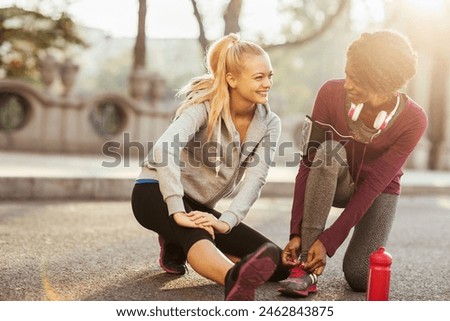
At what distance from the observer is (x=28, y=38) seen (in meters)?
18.1

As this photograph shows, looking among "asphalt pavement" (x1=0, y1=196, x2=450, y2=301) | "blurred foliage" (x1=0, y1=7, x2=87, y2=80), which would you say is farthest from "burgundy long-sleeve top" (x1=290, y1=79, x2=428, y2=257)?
"blurred foliage" (x1=0, y1=7, x2=87, y2=80)

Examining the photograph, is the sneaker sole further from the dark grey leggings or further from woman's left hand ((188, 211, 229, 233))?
woman's left hand ((188, 211, 229, 233))

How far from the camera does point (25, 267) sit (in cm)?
373

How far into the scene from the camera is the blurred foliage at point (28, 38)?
1781cm

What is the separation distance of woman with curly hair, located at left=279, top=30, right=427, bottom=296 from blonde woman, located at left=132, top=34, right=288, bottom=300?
0.74 feet

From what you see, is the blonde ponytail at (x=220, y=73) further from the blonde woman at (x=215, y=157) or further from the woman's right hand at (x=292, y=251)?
the woman's right hand at (x=292, y=251)

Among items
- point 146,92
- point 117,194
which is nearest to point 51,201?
point 117,194

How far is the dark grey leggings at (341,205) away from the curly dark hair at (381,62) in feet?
1.19

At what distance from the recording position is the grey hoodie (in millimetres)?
3475

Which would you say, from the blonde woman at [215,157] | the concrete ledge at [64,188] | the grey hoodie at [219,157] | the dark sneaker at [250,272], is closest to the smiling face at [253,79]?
the blonde woman at [215,157]

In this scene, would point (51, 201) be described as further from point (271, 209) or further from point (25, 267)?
point (25, 267)

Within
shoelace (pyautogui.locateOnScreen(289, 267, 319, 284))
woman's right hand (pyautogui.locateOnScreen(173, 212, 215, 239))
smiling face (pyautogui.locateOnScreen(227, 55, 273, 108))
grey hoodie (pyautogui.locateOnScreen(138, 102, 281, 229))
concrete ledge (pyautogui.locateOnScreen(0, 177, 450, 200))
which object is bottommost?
concrete ledge (pyautogui.locateOnScreen(0, 177, 450, 200))
